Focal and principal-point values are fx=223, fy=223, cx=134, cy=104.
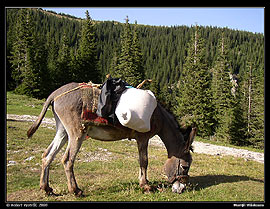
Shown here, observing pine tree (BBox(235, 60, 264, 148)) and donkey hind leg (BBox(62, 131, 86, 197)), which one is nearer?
donkey hind leg (BBox(62, 131, 86, 197))

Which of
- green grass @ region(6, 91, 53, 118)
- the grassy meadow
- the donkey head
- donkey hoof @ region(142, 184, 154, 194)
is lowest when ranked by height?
green grass @ region(6, 91, 53, 118)

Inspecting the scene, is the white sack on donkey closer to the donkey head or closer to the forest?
the donkey head

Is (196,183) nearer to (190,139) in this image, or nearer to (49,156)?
(190,139)

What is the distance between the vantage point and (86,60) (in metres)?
42.5

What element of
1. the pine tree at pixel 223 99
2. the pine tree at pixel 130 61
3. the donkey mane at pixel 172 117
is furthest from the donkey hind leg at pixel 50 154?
the pine tree at pixel 130 61

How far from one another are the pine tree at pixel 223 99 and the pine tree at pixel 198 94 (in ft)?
5.27

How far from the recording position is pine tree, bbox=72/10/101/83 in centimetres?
4234

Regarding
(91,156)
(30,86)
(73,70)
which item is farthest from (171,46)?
(91,156)

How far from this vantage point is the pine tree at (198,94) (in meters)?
30.0

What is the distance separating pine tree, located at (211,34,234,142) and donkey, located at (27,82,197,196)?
985 inches

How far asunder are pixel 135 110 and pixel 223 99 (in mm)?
31697

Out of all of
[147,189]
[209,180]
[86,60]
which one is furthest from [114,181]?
[86,60]

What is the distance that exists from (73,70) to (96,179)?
126 ft

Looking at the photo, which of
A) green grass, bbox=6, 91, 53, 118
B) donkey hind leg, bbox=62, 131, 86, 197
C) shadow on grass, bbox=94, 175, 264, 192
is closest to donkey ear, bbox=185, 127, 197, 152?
shadow on grass, bbox=94, 175, 264, 192
